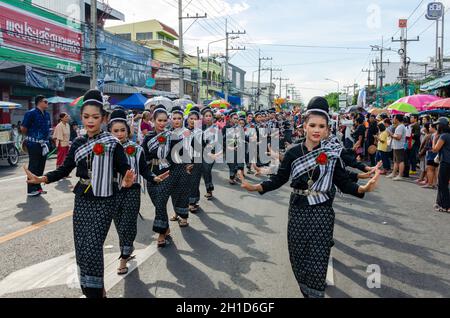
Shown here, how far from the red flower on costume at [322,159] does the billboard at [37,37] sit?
17.0 m

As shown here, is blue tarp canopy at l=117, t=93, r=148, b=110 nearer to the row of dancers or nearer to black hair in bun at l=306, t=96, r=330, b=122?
the row of dancers

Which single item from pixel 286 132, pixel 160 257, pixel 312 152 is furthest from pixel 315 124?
pixel 286 132

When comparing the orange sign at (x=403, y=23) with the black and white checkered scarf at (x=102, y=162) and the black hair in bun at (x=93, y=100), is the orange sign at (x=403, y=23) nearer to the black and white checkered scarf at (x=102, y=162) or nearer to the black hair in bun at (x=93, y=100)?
the black hair in bun at (x=93, y=100)

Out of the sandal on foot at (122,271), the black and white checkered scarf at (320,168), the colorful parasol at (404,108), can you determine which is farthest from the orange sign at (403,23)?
the sandal on foot at (122,271)

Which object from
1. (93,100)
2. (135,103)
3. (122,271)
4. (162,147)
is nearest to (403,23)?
(135,103)

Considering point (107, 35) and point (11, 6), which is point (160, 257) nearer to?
point (11, 6)

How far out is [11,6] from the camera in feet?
59.6

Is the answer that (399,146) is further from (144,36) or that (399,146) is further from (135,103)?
(144,36)

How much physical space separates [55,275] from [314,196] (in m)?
3.04

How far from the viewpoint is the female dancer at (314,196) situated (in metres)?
3.38

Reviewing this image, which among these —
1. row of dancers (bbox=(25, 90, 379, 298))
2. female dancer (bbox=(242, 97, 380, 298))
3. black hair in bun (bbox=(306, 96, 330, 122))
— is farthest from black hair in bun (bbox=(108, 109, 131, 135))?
black hair in bun (bbox=(306, 96, 330, 122))

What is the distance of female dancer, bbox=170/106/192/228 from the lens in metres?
6.20

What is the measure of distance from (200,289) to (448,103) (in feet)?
40.2

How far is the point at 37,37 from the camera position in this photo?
62.7 feet
